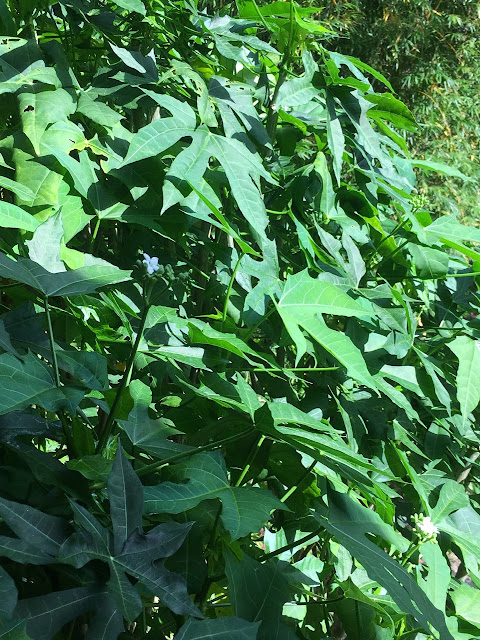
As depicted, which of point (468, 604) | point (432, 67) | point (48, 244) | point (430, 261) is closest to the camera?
point (48, 244)

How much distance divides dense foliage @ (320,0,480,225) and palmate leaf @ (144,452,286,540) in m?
5.79

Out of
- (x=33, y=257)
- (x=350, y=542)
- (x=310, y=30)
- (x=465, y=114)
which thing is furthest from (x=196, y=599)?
(x=465, y=114)

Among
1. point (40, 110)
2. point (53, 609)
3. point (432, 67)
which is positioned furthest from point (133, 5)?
point (432, 67)

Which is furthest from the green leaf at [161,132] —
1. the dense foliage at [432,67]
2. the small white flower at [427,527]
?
the dense foliage at [432,67]

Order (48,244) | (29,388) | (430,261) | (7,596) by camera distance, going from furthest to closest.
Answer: (430,261) < (48,244) < (29,388) < (7,596)

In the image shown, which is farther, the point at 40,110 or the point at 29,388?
the point at 40,110

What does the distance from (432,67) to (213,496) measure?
6.72 m

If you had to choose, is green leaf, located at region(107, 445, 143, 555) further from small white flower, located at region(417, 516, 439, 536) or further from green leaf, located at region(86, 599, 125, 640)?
small white flower, located at region(417, 516, 439, 536)

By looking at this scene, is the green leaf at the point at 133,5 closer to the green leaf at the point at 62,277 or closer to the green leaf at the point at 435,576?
the green leaf at the point at 62,277

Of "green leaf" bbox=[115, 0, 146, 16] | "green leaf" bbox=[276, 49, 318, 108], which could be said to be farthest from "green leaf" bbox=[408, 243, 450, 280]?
"green leaf" bbox=[115, 0, 146, 16]

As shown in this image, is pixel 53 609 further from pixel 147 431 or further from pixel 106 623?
pixel 147 431

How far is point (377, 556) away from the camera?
24.5 inches

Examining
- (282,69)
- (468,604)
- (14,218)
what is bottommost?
(468,604)

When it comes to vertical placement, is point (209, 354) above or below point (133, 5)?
below
